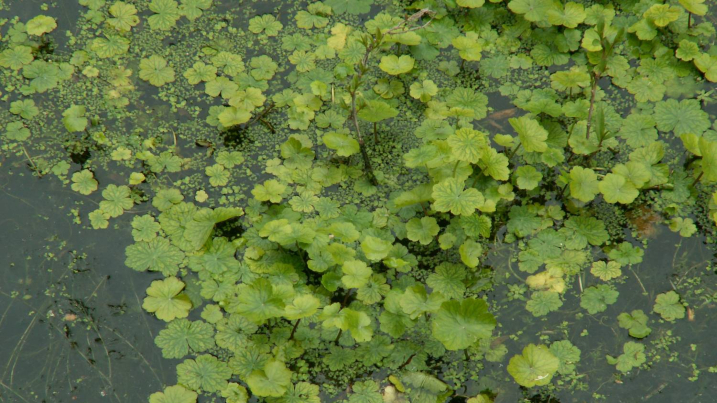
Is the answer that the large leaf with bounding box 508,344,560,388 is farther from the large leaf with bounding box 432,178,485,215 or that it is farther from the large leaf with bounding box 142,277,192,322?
the large leaf with bounding box 142,277,192,322

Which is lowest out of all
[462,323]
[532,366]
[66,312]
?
[66,312]

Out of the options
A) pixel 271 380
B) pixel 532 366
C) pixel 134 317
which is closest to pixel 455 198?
pixel 532 366

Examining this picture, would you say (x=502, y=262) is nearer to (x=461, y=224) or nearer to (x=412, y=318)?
(x=461, y=224)

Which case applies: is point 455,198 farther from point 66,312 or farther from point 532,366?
point 66,312

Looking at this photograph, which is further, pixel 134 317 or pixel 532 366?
pixel 134 317

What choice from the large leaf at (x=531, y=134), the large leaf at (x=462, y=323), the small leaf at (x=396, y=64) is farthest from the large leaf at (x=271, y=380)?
the small leaf at (x=396, y=64)

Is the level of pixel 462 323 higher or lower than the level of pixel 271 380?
higher

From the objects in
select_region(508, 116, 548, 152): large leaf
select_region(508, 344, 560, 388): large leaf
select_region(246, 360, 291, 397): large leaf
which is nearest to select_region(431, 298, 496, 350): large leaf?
select_region(508, 344, 560, 388): large leaf

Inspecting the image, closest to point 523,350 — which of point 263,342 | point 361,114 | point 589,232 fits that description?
point 589,232

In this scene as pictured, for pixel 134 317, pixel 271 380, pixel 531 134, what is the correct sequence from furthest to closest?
pixel 531 134
pixel 134 317
pixel 271 380
